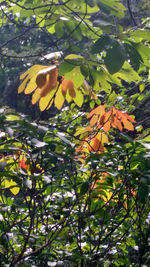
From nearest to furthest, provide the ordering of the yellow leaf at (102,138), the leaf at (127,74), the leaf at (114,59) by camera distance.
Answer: the leaf at (114,59), the leaf at (127,74), the yellow leaf at (102,138)

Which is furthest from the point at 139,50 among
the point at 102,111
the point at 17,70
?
the point at 17,70

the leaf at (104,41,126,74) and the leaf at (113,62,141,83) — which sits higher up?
the leaf at (104,41,126,74)

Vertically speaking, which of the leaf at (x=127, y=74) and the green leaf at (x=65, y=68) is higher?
the green leaf at (x=65, y=68)

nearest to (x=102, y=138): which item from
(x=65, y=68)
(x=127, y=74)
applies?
Result: (x=127, y=74)

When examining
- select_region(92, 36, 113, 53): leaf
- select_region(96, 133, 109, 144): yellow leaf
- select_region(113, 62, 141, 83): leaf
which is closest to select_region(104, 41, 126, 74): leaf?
select_region(92, 36, 113, 53): leaf

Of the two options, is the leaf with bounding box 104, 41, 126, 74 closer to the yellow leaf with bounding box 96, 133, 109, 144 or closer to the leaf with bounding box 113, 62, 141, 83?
the leaf with bounding box 113, 62, 141, 83

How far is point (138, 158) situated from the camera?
915mm

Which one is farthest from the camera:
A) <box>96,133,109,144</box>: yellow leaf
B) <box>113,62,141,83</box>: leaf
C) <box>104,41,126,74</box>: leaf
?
<box>96,133,109,144</box>: yellow leaf

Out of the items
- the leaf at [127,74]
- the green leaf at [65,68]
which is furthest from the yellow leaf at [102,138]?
the green leaf at [65,68]

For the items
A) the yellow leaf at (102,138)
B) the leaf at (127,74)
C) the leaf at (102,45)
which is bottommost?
the yellow leaf at (102,138)

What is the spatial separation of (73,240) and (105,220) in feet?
0.57

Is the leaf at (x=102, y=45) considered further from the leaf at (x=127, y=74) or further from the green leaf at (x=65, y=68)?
the leaf at (x=127, y=74)

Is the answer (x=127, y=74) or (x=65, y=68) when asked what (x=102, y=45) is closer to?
(x=65, y=68)

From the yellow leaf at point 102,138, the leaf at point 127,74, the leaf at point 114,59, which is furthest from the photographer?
the yellow leaf at point 102,138
